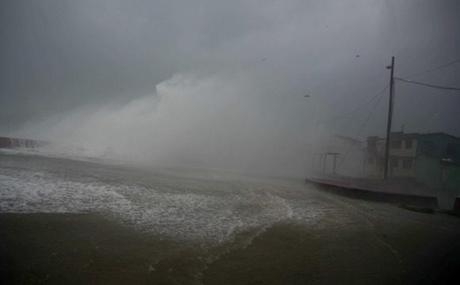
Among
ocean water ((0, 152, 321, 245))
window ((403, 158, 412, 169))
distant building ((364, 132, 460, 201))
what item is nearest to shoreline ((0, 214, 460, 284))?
ocean water ((0, 152, 321, 245))

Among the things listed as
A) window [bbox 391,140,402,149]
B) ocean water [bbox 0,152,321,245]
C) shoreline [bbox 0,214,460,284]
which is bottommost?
shoreline [bbox 0,214,460,284]

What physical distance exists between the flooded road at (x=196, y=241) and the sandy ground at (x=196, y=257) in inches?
0.9

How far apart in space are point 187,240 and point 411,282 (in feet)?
19.0

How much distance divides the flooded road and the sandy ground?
0.08ft

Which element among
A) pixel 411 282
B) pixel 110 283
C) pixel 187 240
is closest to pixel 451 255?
pixel 411 282

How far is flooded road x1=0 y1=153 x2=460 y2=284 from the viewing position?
22.0 ft

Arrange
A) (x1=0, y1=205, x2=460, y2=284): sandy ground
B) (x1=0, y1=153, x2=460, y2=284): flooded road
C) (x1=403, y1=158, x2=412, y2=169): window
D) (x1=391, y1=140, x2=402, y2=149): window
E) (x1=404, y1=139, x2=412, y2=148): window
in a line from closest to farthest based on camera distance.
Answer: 1. (x1=0, y1=205, x2=460, y2=284): sandy ground
2. (x1=0, y1=153, x2=460, y2=284): flooded road
3. (x1=403, y1=158, x2=412, y2=169): window
4. (x1=404, y1=139, x2=412, y2=148): window
5. (x1=391, y1=140, x2=402, y2=149): window

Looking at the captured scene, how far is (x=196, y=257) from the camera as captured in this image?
772 centimetres

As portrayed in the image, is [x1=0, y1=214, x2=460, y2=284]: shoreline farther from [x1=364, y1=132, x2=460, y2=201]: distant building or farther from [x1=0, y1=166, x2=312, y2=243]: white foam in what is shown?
[x1=364, y1=132, x2=460, y2=201]: distant building

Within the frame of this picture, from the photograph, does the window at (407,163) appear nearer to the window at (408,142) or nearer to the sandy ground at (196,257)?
the window at (408,142)

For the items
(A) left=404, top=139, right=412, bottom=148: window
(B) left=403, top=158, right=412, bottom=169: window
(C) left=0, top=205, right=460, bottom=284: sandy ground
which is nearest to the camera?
(C) left=0, top=205, right=460, bottom=284: sandy ground

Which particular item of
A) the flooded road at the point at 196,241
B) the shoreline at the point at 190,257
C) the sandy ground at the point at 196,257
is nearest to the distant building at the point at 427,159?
the flooded road at the point at 196,241

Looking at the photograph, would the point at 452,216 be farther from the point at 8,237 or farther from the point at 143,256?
the point at 8,237

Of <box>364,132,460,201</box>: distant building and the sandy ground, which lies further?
<box>364,132,460,201</box>: distant building
